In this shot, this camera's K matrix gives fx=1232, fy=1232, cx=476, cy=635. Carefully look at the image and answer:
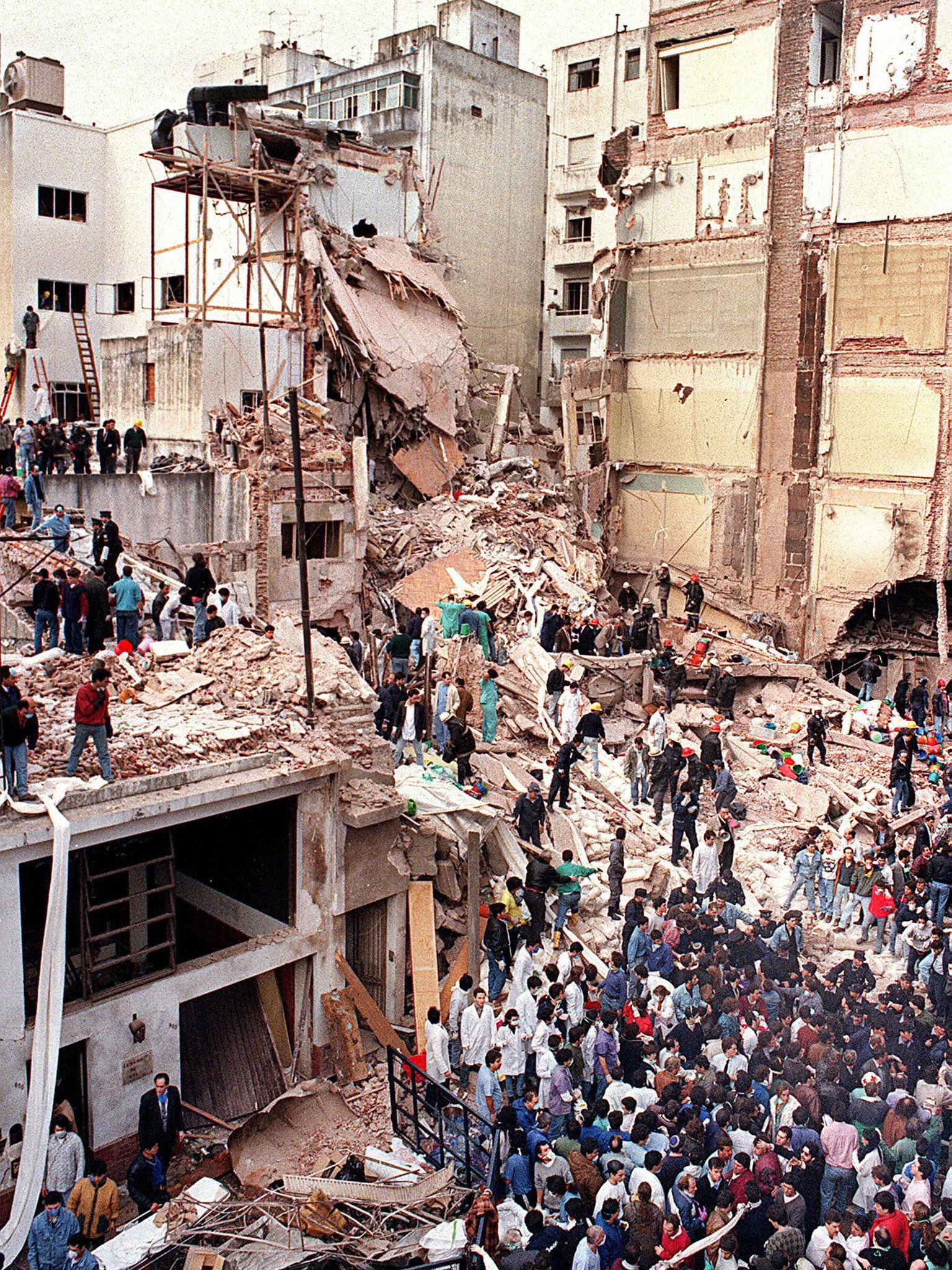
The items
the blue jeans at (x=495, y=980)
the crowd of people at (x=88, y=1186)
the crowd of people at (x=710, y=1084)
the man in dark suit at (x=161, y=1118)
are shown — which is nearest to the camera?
the crowd of people at (x=710, y=1084)

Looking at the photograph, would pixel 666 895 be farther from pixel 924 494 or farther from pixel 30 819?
pixel 924 494

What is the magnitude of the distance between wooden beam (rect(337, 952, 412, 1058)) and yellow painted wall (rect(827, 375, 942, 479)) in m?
19.7

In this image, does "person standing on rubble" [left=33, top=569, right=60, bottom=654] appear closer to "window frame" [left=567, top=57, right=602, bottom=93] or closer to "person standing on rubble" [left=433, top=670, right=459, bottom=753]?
"person standing on rubble" [left=433, top=670, right=459, bottom=753]

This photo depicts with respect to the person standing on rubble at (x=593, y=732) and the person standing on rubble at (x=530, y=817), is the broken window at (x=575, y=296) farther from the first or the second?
the person standing on rubble at (x=530, y=817)

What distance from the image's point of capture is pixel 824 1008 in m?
12.5

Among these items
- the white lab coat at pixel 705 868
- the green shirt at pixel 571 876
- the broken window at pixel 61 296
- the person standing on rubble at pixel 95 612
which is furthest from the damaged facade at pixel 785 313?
the person standing on rubble at pixel 95 612

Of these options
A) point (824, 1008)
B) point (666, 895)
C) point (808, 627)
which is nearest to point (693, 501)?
point (808, 627)

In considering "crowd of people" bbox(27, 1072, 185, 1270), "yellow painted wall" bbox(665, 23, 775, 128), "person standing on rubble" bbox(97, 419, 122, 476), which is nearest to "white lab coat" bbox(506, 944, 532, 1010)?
"crowd of people" bbox(27, 1072, 185, 1270)

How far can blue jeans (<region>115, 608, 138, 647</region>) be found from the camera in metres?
17.3

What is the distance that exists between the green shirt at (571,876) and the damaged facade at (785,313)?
15.1 m

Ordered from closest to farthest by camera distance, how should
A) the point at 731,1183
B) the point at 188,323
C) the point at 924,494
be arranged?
the point at 731,1183
the point at 188,323
the point at 924,494

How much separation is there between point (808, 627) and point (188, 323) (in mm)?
16290

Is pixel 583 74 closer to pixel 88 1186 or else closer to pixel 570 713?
pixel 570 713

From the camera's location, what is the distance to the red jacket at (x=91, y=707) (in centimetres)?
1206
